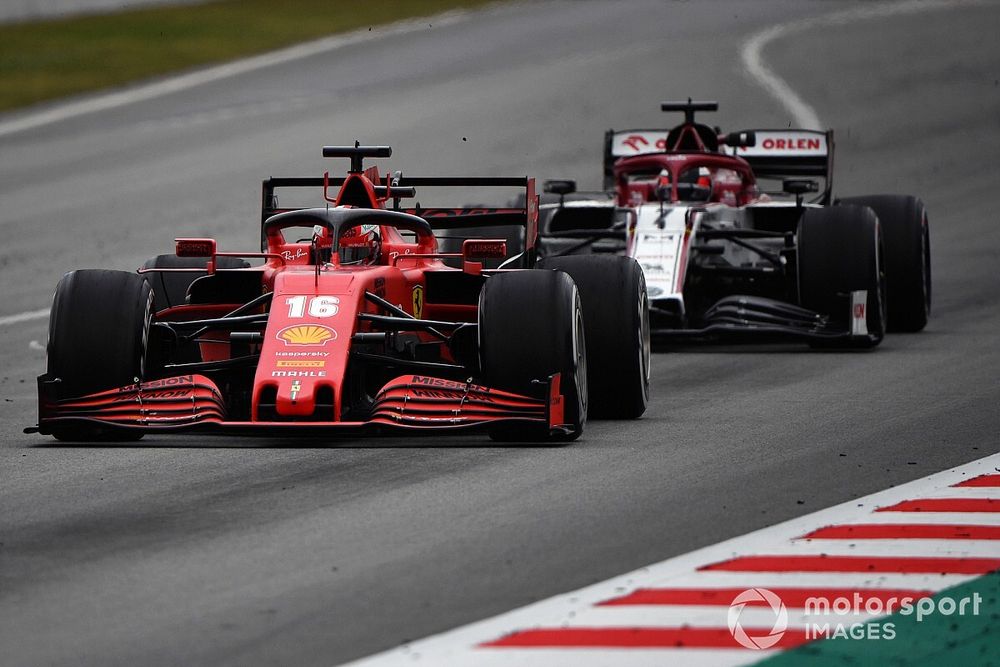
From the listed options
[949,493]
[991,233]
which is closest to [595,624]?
[949,493]

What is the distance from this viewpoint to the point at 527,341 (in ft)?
32.0

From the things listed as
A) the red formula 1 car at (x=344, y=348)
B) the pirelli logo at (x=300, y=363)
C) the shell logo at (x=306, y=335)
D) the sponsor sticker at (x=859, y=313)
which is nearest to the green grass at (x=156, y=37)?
the sponsor sticker at (x=859, y=313)

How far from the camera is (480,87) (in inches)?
1302

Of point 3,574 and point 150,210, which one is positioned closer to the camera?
point 3,574

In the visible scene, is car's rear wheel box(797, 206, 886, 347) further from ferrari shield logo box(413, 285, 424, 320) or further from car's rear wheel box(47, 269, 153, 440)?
car's rear wheel box(47, 269, 153, 440)

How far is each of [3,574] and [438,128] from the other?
23.3 meters

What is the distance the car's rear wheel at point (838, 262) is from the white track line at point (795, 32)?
15.8 m

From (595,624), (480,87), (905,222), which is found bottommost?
(595,624)

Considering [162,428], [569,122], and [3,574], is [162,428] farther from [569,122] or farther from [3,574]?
[569,122]

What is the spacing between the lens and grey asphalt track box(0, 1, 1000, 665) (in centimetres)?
632

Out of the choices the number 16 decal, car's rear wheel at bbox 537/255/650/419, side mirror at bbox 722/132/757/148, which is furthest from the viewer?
side mirror at bbox 722/132/757/148

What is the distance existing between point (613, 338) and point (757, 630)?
5.10 metres

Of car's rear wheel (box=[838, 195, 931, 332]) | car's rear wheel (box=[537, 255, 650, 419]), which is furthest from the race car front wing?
car's rear wheel (box=[838, 195, 931, 332])

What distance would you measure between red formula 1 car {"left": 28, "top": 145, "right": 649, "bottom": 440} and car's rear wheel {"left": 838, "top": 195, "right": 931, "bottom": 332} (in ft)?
18.1
